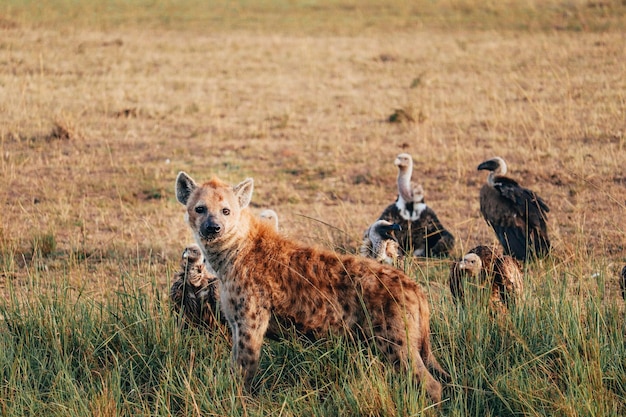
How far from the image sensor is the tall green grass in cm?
450

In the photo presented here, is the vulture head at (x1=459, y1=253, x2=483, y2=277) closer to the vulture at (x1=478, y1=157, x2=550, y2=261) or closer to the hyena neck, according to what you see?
the vulture at (x1=478, y1=157, x2=550, y2=261)

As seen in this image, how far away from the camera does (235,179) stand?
10.6 meters

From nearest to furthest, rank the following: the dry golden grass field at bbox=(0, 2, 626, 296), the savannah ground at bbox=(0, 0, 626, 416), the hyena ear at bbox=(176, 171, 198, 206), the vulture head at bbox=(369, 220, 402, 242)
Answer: the savannah ground at bbox=(0, 0, 626, 416), the hyena ear at bbox=(176, 171, 198, 206), the vulture head at bbox=(369, 220, 402, 242), the dry golden grass field at bbox=(0, 2, 626, 296)

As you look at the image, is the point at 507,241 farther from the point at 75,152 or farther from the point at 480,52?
the point at 480,52

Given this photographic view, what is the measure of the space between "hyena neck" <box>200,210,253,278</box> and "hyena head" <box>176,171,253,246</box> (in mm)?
17

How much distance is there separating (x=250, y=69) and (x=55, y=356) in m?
13.5

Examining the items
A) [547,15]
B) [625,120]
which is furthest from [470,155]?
[547,15]

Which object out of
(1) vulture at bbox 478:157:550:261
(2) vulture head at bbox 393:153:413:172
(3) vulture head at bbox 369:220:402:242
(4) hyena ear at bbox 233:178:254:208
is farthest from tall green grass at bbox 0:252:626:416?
(2) vulture head at bbox 393:153:413:172

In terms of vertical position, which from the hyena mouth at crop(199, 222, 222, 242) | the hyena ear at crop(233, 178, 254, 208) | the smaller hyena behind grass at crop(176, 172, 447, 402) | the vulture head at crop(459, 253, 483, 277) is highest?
the hyena ear at crop(233, 178, 254, 208)

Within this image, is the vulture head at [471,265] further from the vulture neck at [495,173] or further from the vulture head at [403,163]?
the vulture head at [403,163]

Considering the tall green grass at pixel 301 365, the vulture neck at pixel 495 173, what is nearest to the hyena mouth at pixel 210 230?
the tall green grass at pixel 301 365

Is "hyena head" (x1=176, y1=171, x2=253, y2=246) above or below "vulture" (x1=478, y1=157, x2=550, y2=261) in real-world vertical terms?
above

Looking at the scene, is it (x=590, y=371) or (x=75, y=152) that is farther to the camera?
(x=75, y=152)

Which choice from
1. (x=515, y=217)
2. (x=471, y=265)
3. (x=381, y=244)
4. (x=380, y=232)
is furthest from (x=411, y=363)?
(x=515, y=217)
